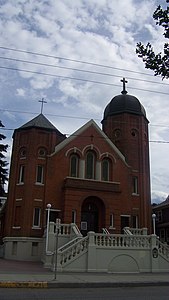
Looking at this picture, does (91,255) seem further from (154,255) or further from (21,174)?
(21,174)

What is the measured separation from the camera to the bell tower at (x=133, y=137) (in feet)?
106

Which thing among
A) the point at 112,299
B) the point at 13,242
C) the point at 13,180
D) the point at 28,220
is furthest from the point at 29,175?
the point at 112,299

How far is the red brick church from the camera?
28281 mm

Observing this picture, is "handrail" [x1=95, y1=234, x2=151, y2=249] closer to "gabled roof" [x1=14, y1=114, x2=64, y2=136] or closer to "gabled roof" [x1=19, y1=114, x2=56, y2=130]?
"gabled roof" [x1=14, y1=114, x2=64, y2=136]

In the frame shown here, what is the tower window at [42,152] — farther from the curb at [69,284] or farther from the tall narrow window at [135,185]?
the curb at [69,284]

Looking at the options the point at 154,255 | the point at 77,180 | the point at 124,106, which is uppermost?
the point at 124,106

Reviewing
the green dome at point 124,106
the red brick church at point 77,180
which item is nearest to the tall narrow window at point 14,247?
the red brick church at point 77,180

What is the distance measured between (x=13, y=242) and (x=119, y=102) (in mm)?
17597

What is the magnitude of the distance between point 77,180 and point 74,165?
2.24 m

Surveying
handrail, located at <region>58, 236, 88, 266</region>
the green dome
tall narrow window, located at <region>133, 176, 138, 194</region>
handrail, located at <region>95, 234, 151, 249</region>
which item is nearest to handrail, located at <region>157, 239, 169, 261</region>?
handrail, located at <region>95, 234, 151, 249</region>

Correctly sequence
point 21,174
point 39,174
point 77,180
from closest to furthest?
point 77,180 < point 39,174 < point 21,174

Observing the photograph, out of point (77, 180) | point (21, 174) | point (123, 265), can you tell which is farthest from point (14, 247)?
point (123, 265)

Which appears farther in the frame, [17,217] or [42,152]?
[42,152]

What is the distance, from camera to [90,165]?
31094mm
